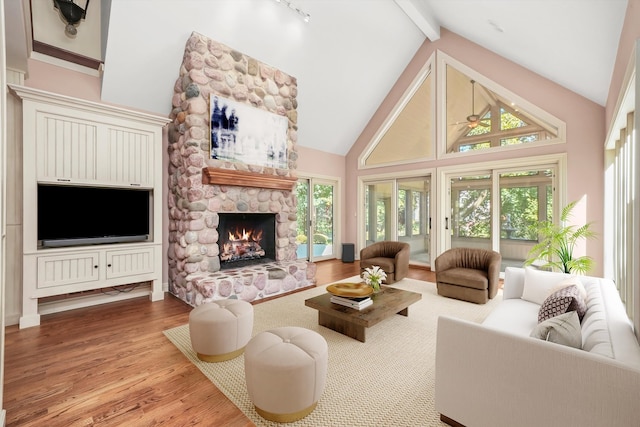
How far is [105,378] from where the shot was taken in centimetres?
213

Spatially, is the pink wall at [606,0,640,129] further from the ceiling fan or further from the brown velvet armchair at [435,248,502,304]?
the ceiling fan

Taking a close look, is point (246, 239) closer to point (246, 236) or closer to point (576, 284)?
point (246, 236)

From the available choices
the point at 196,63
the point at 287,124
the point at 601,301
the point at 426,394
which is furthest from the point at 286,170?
the point at 601,301

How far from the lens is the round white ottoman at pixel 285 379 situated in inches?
64.6


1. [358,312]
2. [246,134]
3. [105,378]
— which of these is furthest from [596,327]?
[246,134]

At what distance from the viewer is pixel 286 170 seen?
4875 mm

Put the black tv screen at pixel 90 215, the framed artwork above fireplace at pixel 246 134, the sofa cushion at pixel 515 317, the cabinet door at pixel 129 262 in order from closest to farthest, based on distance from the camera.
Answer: the sofa cushion at pixel 515 317 < the black tv screen at pixel 90 215 < the cabinet door at pixel 129 262 < the framed artwork above fireplace at pixel 246 134

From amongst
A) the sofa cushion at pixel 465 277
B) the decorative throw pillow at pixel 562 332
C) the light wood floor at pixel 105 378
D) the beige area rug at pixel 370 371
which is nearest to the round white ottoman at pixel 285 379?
the beige area rug at pixel 370 371

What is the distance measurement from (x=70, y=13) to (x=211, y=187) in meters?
2.76

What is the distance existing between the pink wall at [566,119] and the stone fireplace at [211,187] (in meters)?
3.59

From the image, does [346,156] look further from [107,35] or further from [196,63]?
[107,35]

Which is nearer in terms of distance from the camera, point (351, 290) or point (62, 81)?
point (351, 290)

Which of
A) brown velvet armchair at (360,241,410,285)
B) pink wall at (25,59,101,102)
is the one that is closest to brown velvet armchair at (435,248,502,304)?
brown velvet armchair at (360,241,410,285)

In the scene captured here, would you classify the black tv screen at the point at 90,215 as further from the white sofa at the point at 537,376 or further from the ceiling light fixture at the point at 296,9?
the white sofa at the point at 537,376
